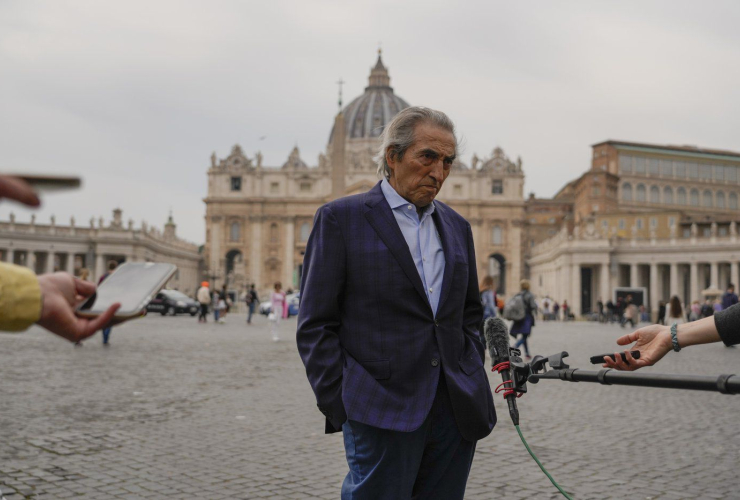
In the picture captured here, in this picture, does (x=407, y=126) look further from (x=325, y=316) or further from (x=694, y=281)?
(x=694, y=281)

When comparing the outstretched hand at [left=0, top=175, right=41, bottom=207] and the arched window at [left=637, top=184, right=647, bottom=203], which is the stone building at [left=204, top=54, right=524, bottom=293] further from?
the outstretched hand at [left=0, top=175, right=41, bottom=207]

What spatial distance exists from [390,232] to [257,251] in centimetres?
8017

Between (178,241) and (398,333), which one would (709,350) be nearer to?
(398,333)

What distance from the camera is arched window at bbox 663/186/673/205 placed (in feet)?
266

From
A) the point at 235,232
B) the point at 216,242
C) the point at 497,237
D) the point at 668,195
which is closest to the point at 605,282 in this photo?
the point at 497,237

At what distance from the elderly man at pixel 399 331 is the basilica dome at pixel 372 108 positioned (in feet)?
319

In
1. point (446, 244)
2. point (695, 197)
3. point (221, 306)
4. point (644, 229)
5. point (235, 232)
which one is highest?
point (695, 197)

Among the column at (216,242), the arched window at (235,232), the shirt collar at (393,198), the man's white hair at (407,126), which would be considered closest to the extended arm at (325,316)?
the shirt collar at (393,198)

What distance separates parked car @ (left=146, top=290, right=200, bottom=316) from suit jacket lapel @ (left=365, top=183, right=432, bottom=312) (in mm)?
30649

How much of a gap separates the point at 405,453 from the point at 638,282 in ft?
207

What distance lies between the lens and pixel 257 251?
81.8 metres

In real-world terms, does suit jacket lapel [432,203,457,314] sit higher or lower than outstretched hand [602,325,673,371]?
higher

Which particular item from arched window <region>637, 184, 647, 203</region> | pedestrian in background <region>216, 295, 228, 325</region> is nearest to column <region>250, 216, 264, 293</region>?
arched window <region>637, 184, 647, 203</region>

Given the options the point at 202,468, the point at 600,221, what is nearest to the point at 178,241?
the point at 600,221
